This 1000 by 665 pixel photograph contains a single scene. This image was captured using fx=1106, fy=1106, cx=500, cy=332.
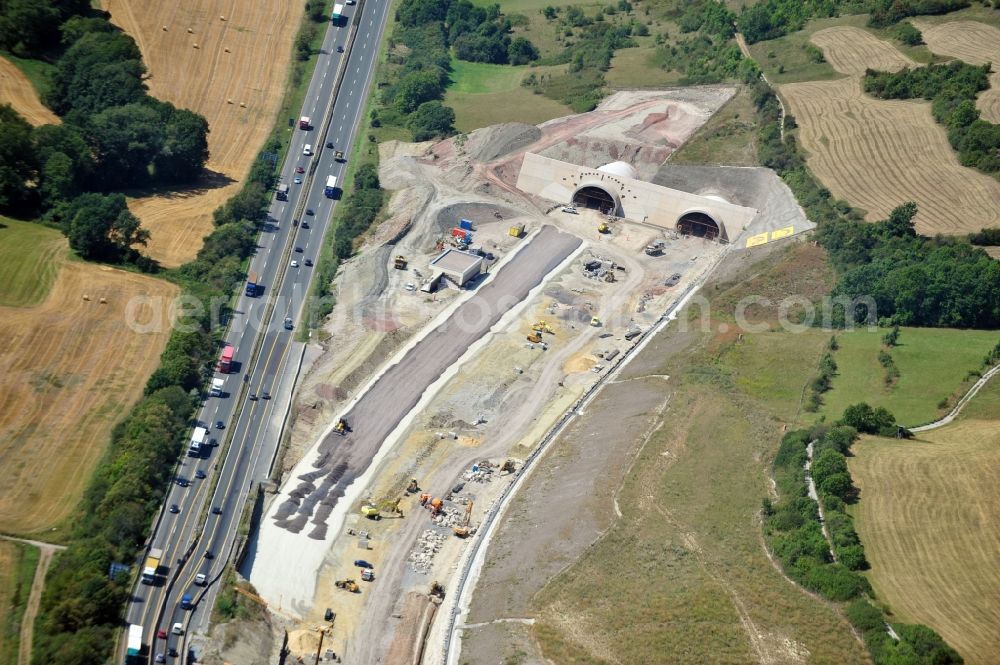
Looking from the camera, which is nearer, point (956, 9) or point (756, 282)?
point (756, 282)

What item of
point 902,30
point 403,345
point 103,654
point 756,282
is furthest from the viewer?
point 902,30

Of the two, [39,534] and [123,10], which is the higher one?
[123,10]

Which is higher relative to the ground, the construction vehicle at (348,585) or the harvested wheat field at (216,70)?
the harvested wheat field at (216,70)

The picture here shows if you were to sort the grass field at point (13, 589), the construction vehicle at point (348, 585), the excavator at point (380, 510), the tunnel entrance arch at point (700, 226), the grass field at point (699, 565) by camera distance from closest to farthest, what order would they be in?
the grass field at point (699, 565)
the grass field at point (13, 589)
the construction vehicle at point (348, 585)
the excavator at point (380, 510)
the tunnel entrance arch at point (700, 226)

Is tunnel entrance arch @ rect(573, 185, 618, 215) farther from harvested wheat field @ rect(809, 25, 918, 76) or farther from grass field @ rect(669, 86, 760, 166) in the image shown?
harvested wheat field @ rect(809, 25, 918, 76)

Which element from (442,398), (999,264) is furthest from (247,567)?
(999,264)

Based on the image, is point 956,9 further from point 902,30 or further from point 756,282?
point 756,282

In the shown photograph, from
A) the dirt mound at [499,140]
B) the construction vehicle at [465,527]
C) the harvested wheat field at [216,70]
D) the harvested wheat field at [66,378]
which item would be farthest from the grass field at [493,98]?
the construction vehicle at [465,527]

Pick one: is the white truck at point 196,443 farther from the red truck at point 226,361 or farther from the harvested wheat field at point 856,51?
the harvested wheat field at point 856,51
